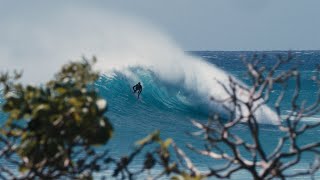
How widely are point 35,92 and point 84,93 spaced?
269mm

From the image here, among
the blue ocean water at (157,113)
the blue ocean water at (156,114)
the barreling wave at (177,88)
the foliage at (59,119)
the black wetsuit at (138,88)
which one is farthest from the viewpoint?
the black wetsuit at (138,88)

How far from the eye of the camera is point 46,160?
4578mm

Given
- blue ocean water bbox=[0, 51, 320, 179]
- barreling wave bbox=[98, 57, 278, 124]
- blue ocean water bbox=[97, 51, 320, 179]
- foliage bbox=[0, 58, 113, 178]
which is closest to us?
foliage bbox=[0, 58, 113, 178]

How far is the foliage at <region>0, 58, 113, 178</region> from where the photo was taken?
4355 mm

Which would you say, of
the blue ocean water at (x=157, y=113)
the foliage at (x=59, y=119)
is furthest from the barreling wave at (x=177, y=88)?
the foliage at (x=59, y=119)

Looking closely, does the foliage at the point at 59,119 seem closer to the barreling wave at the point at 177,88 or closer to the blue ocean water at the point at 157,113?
the blue ocean water at the point at 157,113

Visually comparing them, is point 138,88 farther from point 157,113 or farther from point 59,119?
point 59,119

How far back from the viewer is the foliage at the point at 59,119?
4.36 m

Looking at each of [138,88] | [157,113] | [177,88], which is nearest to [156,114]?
[157,113]

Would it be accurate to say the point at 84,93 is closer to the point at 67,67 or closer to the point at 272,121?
the point at 67,67

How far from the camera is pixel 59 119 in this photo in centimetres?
434

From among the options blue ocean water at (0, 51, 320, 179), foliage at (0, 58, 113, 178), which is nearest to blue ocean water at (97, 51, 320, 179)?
blue ocean water at (0, 51, 320, 179)

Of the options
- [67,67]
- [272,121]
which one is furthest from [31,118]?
[272,121]

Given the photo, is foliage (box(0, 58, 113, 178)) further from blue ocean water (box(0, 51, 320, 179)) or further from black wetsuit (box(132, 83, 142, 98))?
black wetsuit (box(132, 83, 142, 98))
